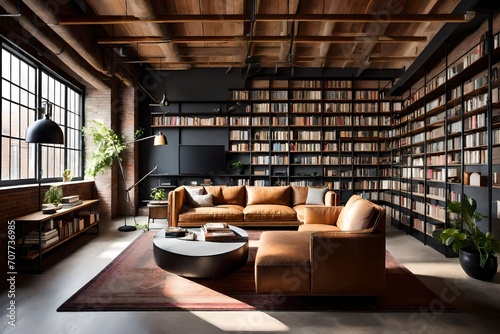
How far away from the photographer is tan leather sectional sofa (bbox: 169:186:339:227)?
5.23m

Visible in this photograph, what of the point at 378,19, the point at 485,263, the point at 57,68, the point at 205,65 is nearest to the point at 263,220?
the point at 485,263

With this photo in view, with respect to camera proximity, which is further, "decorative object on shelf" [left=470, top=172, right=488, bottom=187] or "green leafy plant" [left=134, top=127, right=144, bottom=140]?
"green leafy plant" [left=134, top=127, right=144, bottom=140]

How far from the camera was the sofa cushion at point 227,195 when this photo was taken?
238 inches

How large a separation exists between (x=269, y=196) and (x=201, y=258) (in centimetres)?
318

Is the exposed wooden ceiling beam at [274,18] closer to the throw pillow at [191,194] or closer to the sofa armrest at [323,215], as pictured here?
the sofa armrest at [323,215]

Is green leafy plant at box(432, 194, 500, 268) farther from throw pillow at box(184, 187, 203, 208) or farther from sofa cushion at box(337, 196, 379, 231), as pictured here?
throw pillow at box(184, 187, 203, 208)

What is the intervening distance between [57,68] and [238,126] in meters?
3.83

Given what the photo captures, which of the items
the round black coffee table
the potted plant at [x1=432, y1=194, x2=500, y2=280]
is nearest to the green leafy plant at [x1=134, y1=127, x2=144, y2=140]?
the round black coffee table

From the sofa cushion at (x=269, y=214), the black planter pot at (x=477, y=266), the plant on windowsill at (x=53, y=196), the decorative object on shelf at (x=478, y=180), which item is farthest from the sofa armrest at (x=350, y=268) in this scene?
the plant on windowsill at (x=53, y=196)

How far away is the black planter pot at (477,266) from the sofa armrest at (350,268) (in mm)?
1374

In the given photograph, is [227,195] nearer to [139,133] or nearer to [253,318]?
[139,133]

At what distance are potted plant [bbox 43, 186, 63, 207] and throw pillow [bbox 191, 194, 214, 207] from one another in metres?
2.14

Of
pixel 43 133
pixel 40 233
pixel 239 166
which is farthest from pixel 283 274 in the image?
pixel 239 166

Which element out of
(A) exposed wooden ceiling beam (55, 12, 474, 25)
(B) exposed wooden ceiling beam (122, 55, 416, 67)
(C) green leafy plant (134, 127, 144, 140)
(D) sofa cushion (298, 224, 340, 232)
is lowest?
(D) sofa cushion (298, 224, 340, 232)
